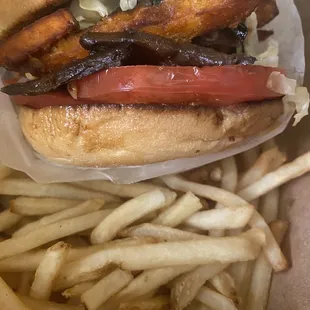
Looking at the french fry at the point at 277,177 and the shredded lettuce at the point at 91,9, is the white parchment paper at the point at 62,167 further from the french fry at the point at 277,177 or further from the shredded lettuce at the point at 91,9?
the shredded lettuce at the point at 91,9

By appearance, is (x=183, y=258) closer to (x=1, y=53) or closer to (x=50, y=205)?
(x=50, y=205)

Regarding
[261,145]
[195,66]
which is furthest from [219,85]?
[261,145]

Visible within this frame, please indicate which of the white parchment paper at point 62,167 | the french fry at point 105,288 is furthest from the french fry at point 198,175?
the french fry at point 105,288

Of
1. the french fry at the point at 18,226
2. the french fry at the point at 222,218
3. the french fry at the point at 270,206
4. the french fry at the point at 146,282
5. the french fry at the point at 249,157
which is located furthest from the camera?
the french fry at the point at 249,157

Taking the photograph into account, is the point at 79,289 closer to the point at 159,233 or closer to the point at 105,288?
the point at 105,288

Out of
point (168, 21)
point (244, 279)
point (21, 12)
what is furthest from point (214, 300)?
point (21, 12)
